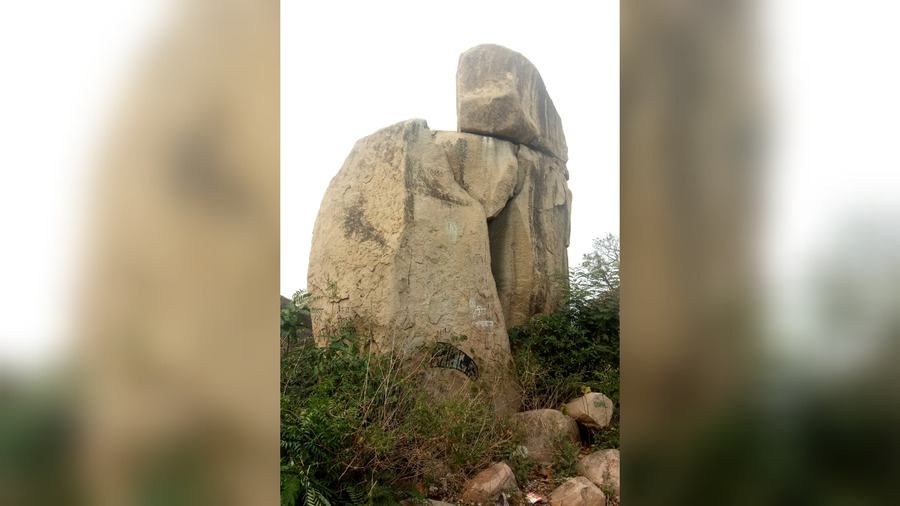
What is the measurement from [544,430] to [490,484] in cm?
106

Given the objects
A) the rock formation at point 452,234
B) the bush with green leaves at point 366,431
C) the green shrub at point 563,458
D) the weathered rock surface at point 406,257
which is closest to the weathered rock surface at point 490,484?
the bush with green leaves at point 366,431

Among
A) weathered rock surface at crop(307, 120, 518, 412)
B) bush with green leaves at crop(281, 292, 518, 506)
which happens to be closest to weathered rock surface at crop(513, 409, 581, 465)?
bush with green leaves at crop(281, 292, 518, 506)

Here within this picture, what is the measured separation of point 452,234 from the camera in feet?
19.0

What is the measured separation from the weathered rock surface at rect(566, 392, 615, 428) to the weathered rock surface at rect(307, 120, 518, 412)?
66cm

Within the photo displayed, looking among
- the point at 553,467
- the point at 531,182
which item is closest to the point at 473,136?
the point at 531,182

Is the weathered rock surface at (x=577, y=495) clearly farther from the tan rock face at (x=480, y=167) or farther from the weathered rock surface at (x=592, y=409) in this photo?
the tan rock face at (x=480, y=167)

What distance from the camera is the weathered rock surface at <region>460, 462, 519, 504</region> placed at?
3.84 m

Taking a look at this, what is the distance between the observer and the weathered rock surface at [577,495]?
3.82 meters

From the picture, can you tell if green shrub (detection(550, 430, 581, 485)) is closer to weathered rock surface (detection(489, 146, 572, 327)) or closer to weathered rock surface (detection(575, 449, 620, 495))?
weathered rock surface (detection(575, 449, 620, 495))

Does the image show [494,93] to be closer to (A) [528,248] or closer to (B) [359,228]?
(A) [528,248]
